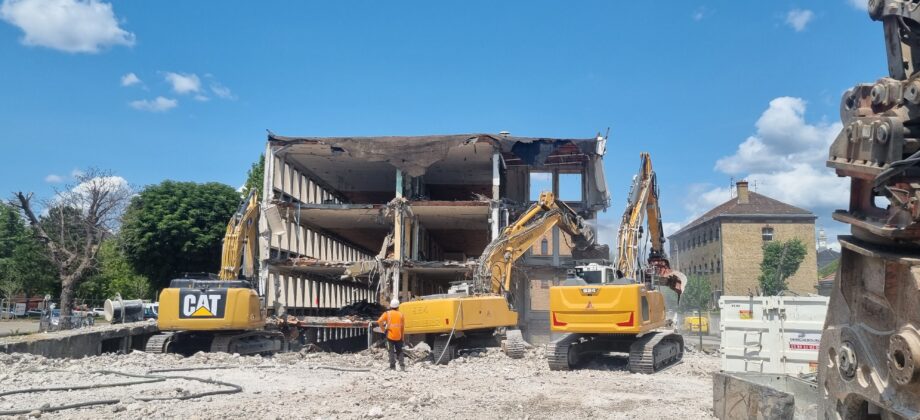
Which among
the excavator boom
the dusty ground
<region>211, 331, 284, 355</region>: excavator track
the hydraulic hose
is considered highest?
the excavator boom

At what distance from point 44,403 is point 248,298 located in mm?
7894

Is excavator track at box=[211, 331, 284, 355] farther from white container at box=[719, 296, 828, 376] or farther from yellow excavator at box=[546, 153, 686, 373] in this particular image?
white container at box=[719, 296, 828, 376]

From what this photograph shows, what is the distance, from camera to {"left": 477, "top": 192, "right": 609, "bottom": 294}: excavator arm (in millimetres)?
17781

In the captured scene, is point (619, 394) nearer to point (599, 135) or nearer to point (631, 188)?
point (631, 188)

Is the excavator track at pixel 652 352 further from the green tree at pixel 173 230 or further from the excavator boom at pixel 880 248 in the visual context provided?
the green tree at pixel 173 230

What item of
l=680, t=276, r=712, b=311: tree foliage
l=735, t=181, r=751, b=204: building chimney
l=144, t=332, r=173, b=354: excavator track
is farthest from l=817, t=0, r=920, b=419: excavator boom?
l=735, t=181, r=751, b=204: building chimney

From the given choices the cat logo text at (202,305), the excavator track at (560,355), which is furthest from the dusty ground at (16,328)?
the excavator track at (560,355)

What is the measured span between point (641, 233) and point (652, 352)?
439 centimetres

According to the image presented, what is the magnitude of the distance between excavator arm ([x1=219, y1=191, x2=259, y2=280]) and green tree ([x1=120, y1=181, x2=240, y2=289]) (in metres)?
15.5

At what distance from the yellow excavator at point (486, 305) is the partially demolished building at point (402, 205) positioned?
3.70 meters

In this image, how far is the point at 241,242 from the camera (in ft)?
63.0

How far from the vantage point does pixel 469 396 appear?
1018 cm

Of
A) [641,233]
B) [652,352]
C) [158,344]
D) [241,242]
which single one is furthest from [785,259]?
[158,344]

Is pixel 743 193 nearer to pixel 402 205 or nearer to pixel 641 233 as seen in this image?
pixel 402 205
